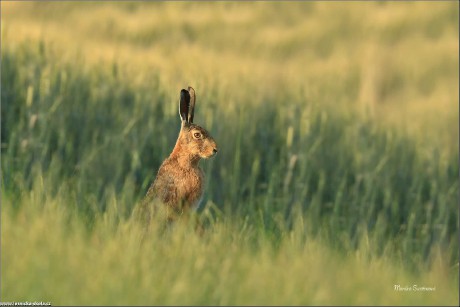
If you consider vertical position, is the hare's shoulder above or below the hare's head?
below

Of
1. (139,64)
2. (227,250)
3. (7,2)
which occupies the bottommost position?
(227,250)

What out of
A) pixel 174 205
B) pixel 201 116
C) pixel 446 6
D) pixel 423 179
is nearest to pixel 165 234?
pixel 174 205

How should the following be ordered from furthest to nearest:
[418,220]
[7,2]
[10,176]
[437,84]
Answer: [437,84] → [7,2] → [418,220] → [10,176]

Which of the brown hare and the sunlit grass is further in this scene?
the brown hare

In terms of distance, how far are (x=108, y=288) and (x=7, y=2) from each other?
828 cm

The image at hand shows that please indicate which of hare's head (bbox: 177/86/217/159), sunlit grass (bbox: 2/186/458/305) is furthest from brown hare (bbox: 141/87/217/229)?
sunlit grass (bbox: 2/186/458/305)

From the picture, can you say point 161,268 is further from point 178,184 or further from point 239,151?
point 239,151

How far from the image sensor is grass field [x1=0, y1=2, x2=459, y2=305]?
493cm

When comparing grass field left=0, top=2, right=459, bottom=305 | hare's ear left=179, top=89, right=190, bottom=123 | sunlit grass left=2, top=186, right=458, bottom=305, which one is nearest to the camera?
sunlit grass left=2, top=186, right=458, bottom=305

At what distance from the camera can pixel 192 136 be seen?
16.8ft

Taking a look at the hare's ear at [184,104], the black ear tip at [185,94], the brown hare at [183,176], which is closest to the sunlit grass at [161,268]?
the brown hare at [183,176]

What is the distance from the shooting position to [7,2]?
11891mm

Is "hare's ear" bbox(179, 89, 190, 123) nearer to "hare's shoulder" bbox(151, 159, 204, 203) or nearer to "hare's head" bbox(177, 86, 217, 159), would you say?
"hare's head" bbox(177, 86, 217, 159)

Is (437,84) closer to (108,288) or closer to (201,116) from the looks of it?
(201,116)
